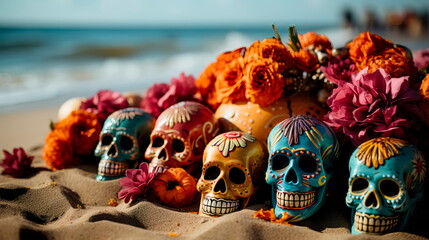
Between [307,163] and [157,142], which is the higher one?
[307,163]

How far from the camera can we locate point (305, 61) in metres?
3.64

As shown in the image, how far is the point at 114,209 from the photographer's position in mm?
3459

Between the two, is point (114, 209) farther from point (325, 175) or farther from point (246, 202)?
point (325, 175)

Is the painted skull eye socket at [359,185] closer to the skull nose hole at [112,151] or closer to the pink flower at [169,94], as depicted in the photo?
the pink flower at [169,94]

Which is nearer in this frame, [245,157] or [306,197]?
[306,197]

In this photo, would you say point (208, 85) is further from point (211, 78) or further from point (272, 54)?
point (272, 54)

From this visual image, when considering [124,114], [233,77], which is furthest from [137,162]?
[233,77]

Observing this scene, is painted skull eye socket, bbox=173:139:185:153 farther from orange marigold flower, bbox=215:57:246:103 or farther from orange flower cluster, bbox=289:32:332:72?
orange flower cluster, bbox=289:32:332:72

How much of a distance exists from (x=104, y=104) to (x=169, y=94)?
2.82 ft

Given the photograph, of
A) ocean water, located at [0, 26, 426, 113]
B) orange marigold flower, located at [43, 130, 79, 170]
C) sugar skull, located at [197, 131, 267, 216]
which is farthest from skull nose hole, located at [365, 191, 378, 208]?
ocean water, located at [0, 26, 426, 113]

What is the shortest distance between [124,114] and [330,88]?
1.93m

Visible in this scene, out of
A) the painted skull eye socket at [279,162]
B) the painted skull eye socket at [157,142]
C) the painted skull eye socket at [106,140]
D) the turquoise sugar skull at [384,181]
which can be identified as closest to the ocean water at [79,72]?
the painted skull eye socket at [106,140]

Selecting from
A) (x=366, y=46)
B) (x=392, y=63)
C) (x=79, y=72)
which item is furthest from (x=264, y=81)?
(x=79, y=72)

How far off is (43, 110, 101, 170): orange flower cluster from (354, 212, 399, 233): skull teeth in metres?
2.83
